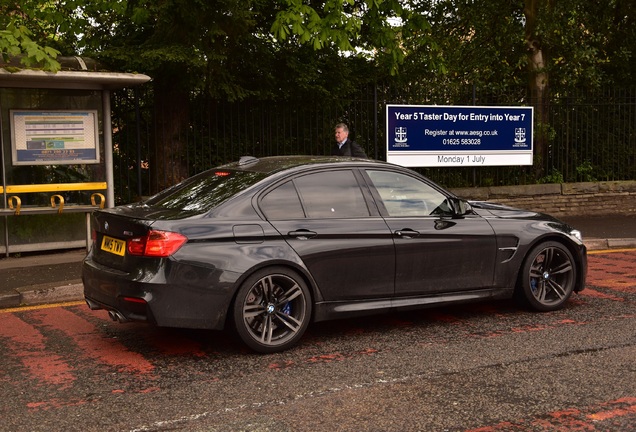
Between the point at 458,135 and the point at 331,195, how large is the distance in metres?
9.10

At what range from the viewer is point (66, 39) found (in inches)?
554

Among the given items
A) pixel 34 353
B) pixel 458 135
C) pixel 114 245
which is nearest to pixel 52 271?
pixel 34 353

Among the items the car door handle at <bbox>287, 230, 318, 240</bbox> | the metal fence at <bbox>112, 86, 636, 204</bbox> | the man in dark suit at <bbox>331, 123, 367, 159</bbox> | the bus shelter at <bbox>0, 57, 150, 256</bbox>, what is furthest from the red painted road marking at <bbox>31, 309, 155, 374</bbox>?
the metal fence at <bbox>112, 86, 636, 204</bbox>

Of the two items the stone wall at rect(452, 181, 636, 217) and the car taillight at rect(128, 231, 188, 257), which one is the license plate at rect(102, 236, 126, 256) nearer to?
the car taillight at rect(128, 231, 188, 257)

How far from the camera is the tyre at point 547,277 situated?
7449mm

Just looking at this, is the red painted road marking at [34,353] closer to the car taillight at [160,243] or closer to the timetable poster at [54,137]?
the car taillight at [160,243]

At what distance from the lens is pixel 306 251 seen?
627cm

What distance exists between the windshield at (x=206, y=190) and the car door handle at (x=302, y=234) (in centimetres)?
54

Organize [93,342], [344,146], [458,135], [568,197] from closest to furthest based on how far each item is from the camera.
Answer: [93,342]
[344,146]
[458,135]
[568,197]

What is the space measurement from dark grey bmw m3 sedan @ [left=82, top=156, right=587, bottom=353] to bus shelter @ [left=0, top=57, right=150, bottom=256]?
457cm

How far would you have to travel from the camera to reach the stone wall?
15719 mm

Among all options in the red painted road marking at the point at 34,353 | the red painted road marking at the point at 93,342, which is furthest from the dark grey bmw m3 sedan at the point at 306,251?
the red painted road marking at the point at 34,353

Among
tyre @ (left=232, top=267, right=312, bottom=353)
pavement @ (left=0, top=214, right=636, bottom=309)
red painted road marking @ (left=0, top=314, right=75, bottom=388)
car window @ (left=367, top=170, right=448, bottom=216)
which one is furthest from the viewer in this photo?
pavement @ (left=0, top=214, right=636, bottom=309)

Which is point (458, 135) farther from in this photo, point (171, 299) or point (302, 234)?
point (171, 299)
